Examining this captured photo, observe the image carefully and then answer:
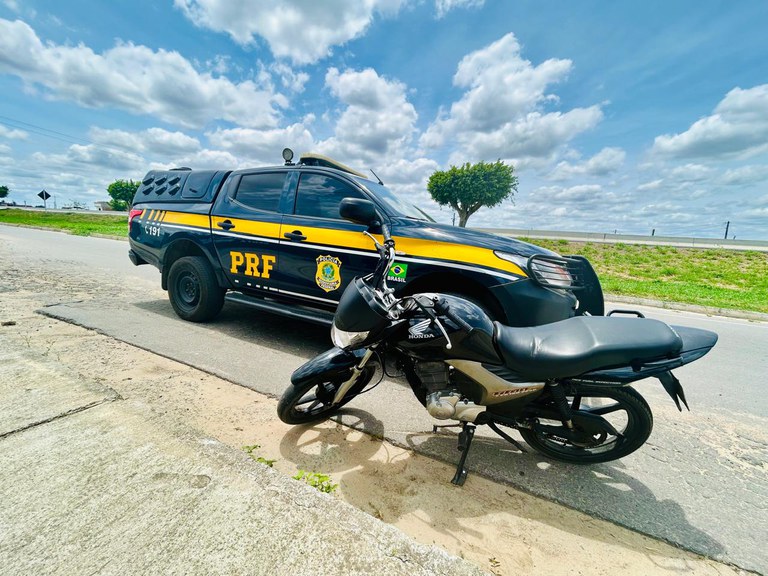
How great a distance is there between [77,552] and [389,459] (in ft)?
4.44

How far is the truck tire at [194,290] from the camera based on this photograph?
404cm

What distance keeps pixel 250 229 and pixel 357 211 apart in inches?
87.3

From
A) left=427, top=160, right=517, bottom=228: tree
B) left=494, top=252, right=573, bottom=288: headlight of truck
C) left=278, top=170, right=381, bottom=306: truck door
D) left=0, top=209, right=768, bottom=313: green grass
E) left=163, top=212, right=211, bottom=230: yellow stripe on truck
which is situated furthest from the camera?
left=427, top=160, right=517, bottom=228: tree

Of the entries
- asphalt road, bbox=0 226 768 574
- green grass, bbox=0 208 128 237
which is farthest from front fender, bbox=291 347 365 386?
green grass, bbox=0 208 128 237

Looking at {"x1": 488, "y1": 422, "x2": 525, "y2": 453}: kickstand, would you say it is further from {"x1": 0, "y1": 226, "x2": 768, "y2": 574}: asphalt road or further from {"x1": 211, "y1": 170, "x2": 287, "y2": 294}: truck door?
{"x1": 211, "y1": 170, "x2": 287, "y2": 294}: truck door

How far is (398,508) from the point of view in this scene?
1.62m

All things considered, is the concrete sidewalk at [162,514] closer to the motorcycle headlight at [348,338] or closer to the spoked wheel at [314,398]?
the spoked wheel at [314,398]

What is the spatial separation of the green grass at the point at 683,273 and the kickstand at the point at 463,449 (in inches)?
307

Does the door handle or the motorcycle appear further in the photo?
the door handle

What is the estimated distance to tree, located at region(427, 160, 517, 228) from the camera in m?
34.3

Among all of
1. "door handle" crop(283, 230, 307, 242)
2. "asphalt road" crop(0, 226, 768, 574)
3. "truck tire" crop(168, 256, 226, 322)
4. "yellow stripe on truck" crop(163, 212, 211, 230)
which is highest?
"yellow stripe on truck" crop(163, 212, 211, 230)

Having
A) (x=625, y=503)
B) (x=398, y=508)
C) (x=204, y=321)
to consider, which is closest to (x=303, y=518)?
(x=398, y=508)

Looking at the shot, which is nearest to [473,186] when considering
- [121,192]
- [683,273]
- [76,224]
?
[683,273]

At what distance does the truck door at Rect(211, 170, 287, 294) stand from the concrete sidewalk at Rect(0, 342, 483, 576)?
2109 mm
